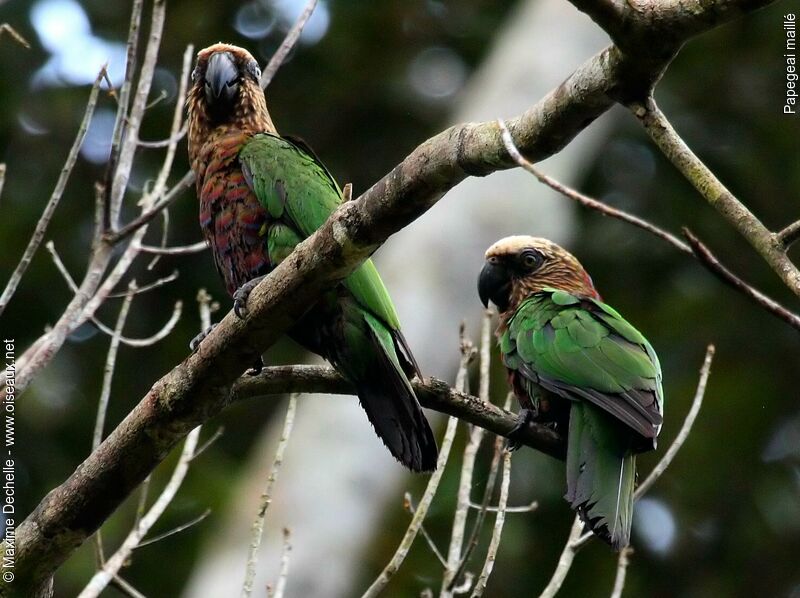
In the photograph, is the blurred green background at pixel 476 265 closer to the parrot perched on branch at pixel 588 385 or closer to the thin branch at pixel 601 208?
the parrot perched on branch at pixel 588 385

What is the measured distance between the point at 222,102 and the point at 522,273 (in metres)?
1.68

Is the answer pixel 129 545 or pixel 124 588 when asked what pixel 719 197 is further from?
pixel 124 588

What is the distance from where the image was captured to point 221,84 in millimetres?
4305

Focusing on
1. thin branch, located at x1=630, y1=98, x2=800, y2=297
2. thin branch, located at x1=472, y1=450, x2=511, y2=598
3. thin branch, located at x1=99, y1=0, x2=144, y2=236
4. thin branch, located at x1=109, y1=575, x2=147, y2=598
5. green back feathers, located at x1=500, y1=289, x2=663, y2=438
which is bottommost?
thin branch, located at x1=109, y1=575, x2=147, y2=598

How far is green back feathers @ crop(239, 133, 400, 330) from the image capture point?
11.7 ft

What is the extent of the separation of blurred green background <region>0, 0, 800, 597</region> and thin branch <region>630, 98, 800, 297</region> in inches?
202

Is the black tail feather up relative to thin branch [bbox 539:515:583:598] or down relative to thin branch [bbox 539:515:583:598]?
up

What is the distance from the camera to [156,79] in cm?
854

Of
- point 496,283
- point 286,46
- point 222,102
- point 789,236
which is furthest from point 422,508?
point 496,283

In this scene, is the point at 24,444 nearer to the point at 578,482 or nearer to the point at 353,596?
the point at 353,596

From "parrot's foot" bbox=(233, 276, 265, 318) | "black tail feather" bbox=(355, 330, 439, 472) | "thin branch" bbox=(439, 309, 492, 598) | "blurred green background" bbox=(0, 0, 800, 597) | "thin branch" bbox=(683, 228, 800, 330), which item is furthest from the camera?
"blurred green background" bbox=(0, 0, 800, 597)

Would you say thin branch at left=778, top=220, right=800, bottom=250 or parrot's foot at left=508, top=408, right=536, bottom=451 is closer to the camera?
thin branch at left=778, top=220, right=800, bottom=250

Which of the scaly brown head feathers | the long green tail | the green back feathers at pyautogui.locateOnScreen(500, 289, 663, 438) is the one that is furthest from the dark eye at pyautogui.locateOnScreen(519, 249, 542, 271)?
the scaly brown head feathers

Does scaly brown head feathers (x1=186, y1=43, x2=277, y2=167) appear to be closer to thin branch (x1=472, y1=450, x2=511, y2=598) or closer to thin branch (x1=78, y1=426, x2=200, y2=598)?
thin branch (x1=78, y1=426, x2=200, y2=598)
